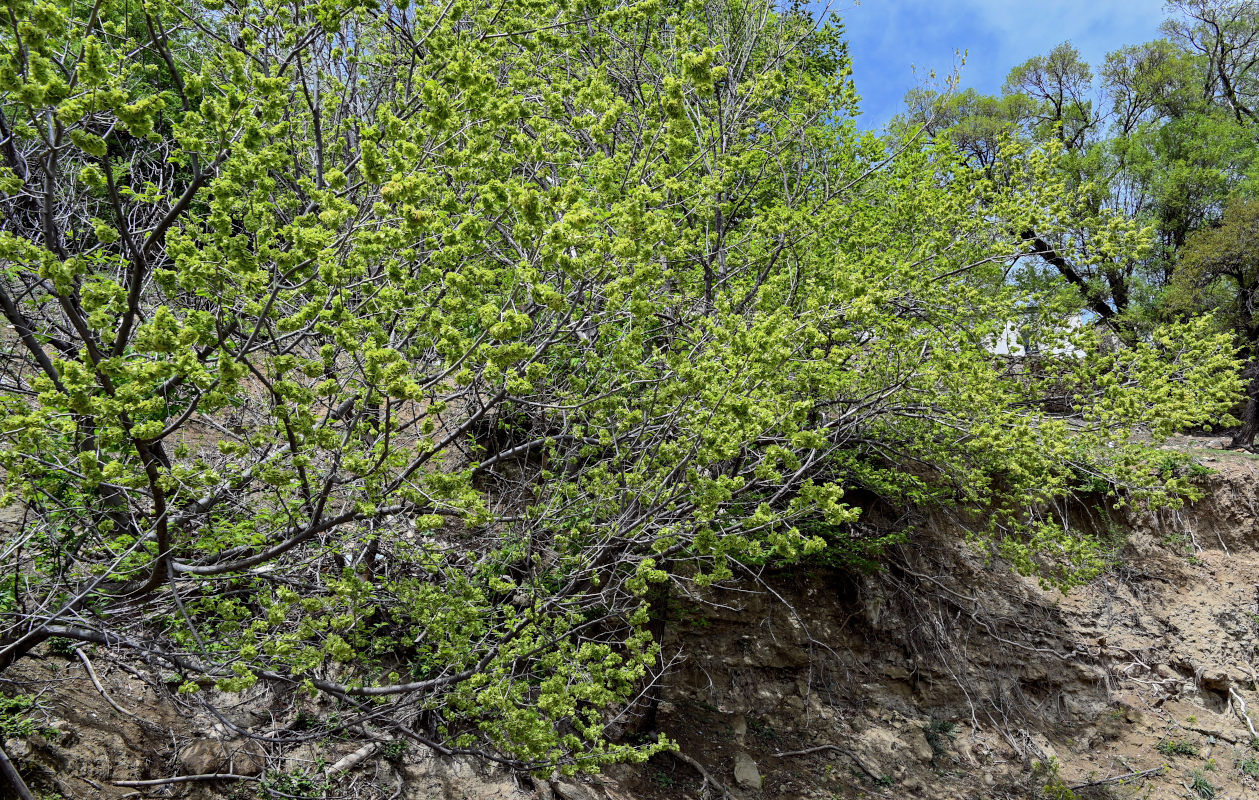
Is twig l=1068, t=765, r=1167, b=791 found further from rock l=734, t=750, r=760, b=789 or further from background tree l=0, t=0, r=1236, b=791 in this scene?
rock l=734, t=750, r=760, b=789

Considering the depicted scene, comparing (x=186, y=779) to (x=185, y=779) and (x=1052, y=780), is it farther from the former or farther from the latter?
(x=1052, y=780)

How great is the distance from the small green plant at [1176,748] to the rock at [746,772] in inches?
247

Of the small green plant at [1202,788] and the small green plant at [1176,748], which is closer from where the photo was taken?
the small green plant at [1202,788]

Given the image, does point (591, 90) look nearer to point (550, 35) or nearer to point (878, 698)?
point (550, 35)

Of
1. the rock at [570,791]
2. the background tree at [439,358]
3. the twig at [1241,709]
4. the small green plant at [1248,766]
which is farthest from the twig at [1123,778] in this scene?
the rock at [570,791]

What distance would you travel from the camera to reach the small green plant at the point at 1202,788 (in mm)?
9133

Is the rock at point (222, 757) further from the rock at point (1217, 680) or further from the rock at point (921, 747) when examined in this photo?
the rock at point (1217, 680)

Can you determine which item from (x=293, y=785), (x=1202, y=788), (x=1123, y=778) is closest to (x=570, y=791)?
(x=293, y=785)

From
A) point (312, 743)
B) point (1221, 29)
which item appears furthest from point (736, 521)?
point (1221, 29)

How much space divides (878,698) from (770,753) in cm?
208

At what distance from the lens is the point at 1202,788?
9.20m

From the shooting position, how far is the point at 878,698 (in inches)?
380

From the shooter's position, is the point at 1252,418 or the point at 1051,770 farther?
the point at 1252,418

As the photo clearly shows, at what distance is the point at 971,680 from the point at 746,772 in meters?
4.02
